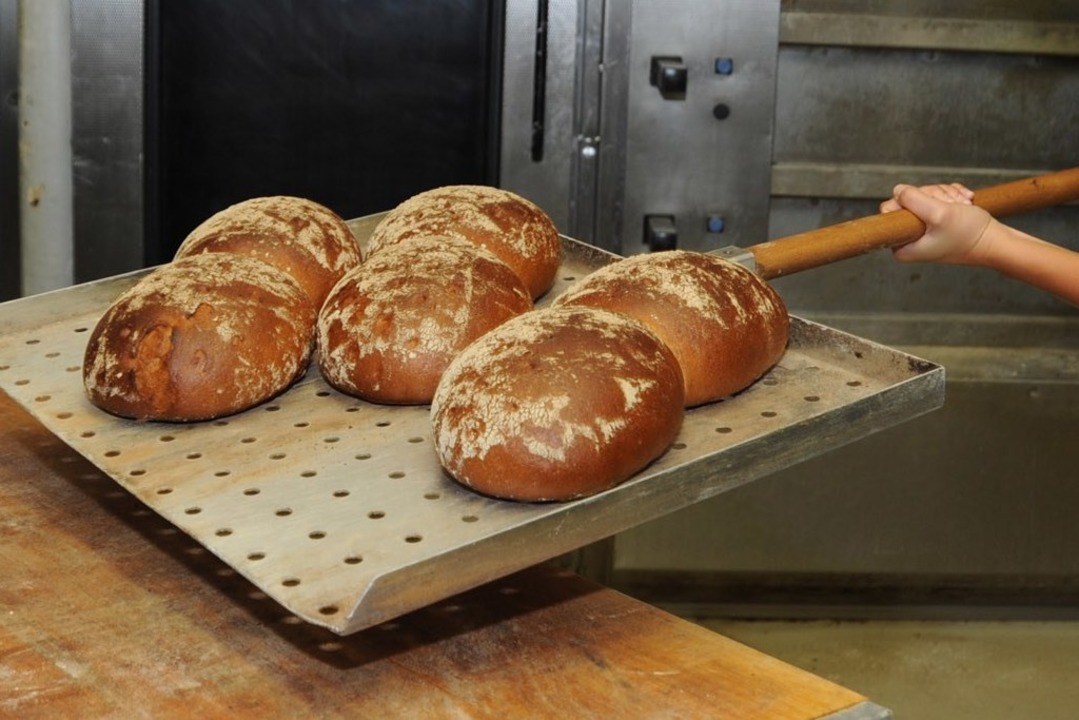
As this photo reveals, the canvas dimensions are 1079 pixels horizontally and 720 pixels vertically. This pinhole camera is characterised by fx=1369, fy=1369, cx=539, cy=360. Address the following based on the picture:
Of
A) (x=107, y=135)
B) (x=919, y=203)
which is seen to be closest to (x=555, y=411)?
(x=919, y=203)

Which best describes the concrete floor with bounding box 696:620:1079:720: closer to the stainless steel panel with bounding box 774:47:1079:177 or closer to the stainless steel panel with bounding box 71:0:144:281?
the stainless steel panel with bounding box 774:47:1079:177

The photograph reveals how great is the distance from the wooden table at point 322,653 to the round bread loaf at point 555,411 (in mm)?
144

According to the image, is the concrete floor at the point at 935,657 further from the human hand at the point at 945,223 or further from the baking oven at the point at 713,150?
the human hand at the point at 945,223

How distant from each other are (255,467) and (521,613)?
0.91ft

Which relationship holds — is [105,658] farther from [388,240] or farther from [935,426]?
[935,426]

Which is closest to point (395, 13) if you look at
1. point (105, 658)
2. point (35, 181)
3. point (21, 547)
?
point (35, 181)

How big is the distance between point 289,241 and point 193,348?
0.87 ft

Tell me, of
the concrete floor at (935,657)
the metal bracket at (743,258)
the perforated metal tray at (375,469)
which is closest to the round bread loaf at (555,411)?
the perforated metal tray at (375,469)

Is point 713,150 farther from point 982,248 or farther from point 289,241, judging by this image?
point 289,241

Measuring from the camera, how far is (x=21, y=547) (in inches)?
52.3

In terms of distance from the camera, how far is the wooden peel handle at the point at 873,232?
151 centimetres

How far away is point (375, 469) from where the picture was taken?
1242 mm

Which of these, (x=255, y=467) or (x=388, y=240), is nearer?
(x=255, y=467)

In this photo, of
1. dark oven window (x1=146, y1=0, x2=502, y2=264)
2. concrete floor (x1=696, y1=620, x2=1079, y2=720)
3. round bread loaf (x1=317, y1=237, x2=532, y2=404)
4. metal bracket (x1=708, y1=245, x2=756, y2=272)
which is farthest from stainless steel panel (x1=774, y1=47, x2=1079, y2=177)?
round bread loaf (x1=317, y1=237, x2=532, y2=404)
